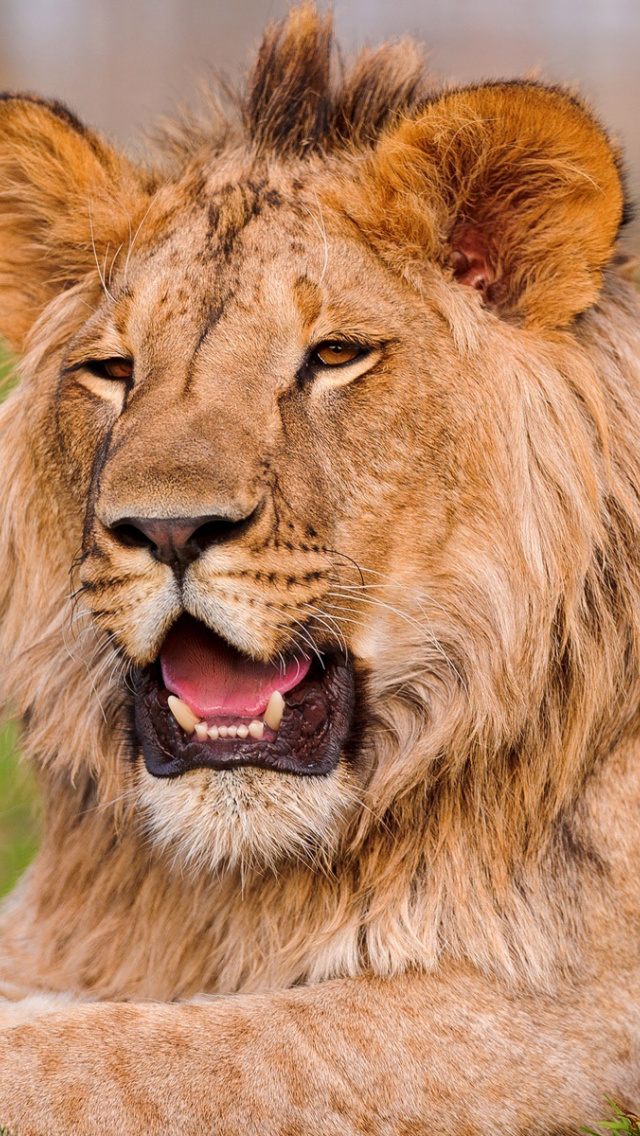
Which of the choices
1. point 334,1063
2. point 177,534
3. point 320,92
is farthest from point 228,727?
point 320,92

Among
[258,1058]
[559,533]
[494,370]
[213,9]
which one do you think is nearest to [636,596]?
[559,533]

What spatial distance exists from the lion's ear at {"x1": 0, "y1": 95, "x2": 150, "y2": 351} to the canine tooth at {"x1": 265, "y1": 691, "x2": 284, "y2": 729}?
0.97m

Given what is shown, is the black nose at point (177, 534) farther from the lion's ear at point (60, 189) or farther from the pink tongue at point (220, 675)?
the lion's ear at point (60, 189)

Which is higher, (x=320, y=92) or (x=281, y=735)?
(x=320, y=92)

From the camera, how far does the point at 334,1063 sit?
2.42 metres

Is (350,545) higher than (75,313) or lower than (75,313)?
lower

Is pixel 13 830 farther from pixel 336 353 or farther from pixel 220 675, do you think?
pixel 336 353

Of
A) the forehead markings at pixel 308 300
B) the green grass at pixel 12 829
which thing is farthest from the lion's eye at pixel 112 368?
the green grass at pixel 12 829

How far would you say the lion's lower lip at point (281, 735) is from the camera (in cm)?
247

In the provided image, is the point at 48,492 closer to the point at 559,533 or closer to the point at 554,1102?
the point at 559,533

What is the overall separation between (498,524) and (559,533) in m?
0.11

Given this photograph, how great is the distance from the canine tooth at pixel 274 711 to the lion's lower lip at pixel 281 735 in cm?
2

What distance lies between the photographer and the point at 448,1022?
248cm

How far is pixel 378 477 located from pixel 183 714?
20.8 inches
